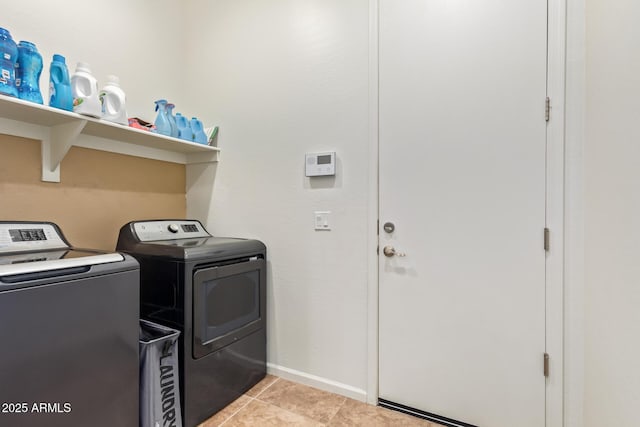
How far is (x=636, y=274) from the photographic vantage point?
962mm

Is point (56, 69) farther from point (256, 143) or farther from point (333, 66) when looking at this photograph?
point (333, 66)

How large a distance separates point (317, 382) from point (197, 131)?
1.86m

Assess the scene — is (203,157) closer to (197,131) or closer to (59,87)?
(197,131)

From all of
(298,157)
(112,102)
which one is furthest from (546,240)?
(112,102)

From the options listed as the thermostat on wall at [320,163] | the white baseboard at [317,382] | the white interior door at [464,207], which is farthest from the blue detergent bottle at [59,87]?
the white baseboard at [317,382]

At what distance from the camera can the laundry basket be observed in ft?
4.45

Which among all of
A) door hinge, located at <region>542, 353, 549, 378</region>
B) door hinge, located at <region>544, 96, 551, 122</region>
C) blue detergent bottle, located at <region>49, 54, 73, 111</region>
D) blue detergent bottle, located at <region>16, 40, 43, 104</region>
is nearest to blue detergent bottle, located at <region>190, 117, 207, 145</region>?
blue detergent bottle, located at <region>49, 54, 73, 111</region>

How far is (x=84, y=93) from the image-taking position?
5.04 ft

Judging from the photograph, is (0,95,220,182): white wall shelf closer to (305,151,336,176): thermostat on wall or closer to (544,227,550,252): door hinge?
(305,151,336,176): thermostat on wall

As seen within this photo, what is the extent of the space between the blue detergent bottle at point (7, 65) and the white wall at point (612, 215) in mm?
2314

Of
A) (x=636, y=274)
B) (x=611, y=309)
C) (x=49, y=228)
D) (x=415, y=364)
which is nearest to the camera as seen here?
(x=636, y=274)

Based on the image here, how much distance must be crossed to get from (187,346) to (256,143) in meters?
1.32

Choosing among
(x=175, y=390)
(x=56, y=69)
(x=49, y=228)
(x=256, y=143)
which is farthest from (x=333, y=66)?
(x=175, y=390)

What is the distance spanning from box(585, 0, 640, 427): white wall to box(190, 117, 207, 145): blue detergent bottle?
2.18m
